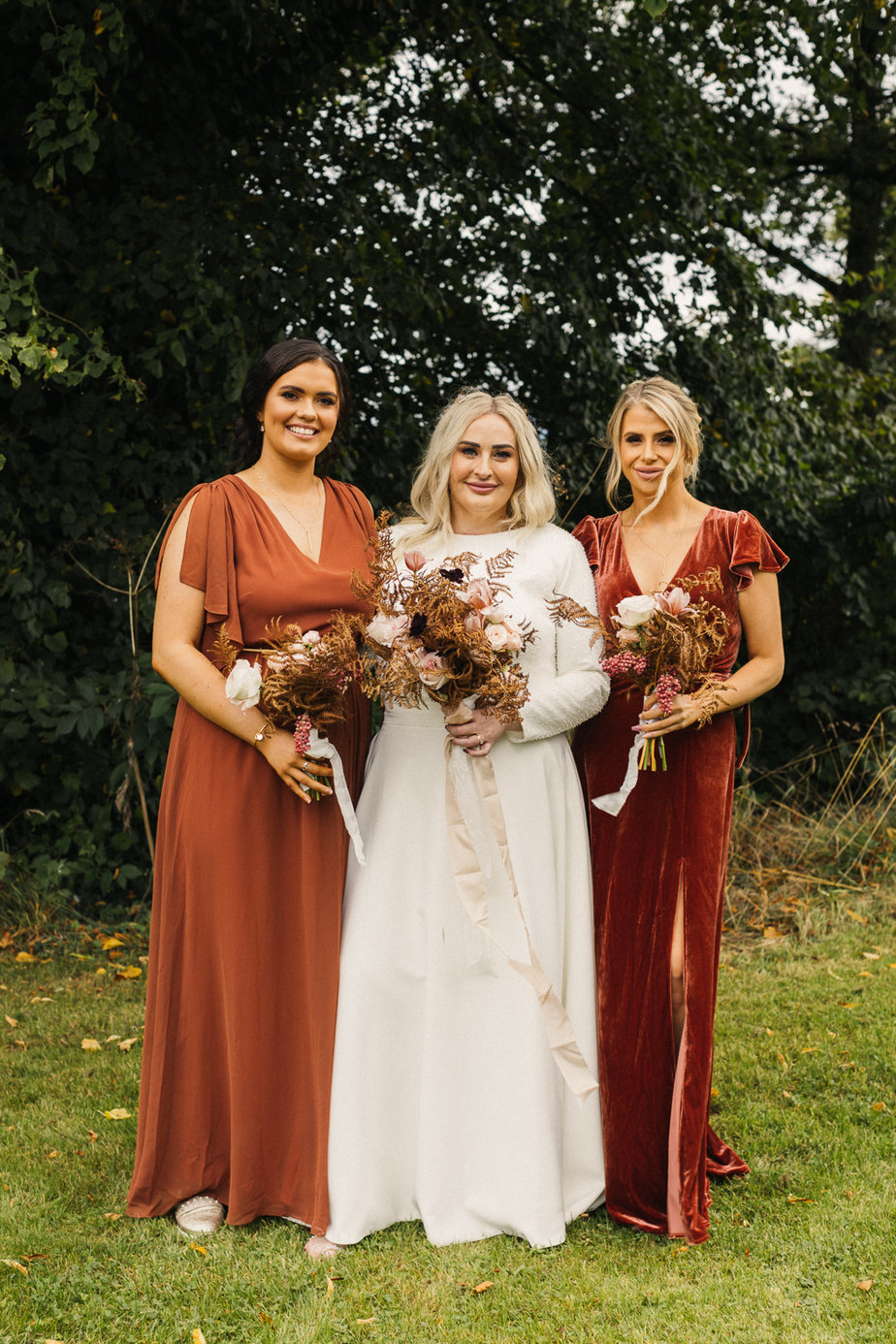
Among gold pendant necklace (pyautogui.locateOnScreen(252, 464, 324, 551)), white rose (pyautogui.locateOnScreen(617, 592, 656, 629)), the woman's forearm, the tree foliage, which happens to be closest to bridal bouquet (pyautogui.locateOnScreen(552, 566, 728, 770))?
white rose (pyautogui.locateOnScreen(617, 592, 656, 629))

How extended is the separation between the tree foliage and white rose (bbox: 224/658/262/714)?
2844 mm

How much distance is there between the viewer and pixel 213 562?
133 inches

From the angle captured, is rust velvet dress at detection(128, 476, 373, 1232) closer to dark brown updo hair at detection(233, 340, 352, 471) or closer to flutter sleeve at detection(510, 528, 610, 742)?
dark brown updo hair at detection(233, 340, 352, 471)

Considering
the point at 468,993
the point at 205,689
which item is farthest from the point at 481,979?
the point at 205,689

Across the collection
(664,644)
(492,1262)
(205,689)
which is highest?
(664,644)

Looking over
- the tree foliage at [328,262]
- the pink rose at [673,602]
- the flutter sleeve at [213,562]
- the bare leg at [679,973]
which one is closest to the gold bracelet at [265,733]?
the flutter sleeve at [213,562]

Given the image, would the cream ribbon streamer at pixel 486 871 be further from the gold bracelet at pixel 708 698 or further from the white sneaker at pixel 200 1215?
the white sneaker at pixel 200 1215

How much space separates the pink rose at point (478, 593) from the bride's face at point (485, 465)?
58cm

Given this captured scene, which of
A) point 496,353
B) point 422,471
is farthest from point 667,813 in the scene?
point 496,353

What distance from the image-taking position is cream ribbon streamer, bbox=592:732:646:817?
334 cm

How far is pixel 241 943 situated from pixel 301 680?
862 millimetres

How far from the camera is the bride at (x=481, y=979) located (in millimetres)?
3359

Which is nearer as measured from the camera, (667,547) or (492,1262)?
(492,1262)

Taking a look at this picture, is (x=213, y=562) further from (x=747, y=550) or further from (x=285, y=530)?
(x=747, y=550)
